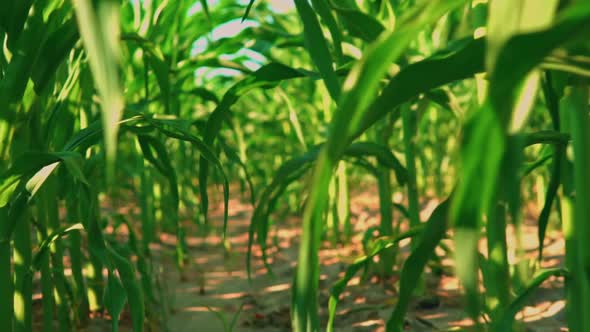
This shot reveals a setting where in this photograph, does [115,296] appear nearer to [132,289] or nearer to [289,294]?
[132,289]

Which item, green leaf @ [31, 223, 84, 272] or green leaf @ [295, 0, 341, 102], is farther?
green leaf @ [31, 223, 84, 272]

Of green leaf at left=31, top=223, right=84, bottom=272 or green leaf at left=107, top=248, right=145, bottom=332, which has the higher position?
green leaf at left=31, top=223, right=84, bottom=272

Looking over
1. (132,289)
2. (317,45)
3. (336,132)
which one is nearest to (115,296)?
(132,289)

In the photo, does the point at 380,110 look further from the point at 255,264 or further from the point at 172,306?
the point at 255,264

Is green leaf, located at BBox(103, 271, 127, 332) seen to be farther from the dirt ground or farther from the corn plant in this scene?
the dirt ground

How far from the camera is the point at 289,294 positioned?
1.80 metres

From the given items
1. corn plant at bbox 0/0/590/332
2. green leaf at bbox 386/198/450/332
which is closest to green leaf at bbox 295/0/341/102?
corn plant at bbox 0/0/590/332

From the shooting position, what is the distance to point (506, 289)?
805 mm

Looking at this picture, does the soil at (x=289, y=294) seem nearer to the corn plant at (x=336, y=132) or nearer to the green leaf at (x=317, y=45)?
the corn plant at (x=336, y=132)

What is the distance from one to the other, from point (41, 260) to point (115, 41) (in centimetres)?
68

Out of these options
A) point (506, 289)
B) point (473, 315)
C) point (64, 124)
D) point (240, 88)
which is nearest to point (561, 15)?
point (473, 315)

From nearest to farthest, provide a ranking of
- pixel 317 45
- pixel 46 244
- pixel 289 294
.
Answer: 1. pixel 317 45
2. pixel 46 244
3. pixel 289 294

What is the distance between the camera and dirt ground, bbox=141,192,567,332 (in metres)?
1.40

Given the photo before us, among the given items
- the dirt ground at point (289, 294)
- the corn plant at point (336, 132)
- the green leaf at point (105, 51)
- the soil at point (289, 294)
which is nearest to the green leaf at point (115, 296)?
the corn plant at point (336, 132)
